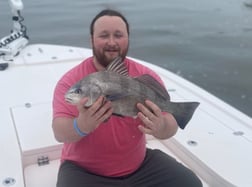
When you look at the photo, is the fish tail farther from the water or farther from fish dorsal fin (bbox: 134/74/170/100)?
the water

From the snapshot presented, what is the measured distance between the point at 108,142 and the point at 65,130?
0.99 feet

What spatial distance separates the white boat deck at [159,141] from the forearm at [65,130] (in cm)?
47

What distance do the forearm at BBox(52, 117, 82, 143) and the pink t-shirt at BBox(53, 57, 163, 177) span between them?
0.11 metres

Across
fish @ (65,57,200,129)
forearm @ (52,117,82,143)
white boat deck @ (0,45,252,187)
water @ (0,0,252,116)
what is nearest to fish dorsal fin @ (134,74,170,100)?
fish @ (65,57,200,129)

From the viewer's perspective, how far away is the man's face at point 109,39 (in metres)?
2.35

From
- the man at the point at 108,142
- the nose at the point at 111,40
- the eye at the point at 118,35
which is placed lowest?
the man at the point at 108,142

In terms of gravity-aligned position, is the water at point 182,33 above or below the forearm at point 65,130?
below

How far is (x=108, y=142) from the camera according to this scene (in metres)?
2.42

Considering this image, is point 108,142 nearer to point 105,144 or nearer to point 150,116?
point 105,144

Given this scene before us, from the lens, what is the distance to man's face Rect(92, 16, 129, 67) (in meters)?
2.35

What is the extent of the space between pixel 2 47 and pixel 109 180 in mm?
3028

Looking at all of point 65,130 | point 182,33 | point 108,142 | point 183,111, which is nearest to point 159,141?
point 108,142

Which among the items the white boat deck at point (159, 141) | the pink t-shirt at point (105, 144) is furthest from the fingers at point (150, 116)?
the white boat deck at point (159, 141)

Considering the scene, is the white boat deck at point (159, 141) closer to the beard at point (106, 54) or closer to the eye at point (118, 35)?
the beard at point (106, 54)
